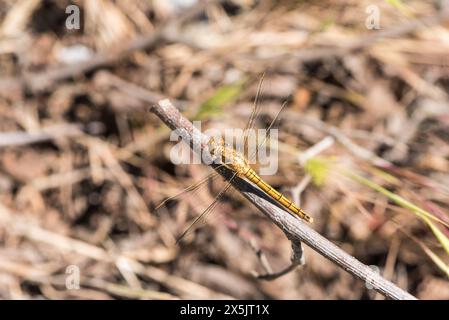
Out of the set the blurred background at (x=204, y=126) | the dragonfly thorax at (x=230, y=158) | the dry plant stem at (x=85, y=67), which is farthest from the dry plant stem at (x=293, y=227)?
the dry plant stem at (x=85, y=67)

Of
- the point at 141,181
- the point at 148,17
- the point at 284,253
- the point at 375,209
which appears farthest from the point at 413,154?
the point at 148,17

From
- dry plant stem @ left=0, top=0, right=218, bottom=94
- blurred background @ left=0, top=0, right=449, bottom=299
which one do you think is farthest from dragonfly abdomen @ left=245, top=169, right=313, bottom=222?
dry plant stem @ left=0, top=0, right=218, bottom=94

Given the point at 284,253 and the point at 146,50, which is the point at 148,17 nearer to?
the point at 146,50

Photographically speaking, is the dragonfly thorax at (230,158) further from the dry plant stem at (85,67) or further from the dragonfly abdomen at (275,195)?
A: the dry plant stem at (85,67)

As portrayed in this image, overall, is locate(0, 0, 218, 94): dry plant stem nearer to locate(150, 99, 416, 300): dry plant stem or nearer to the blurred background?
the blurred background

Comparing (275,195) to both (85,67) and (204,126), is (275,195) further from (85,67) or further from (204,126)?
(85,67)

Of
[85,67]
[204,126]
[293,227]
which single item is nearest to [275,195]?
[293,227]
